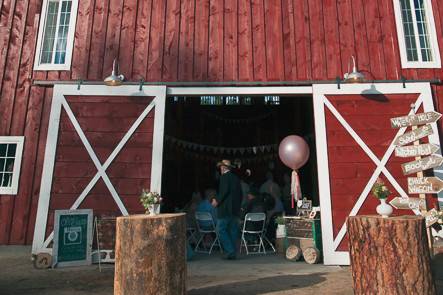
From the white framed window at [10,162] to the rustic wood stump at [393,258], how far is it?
7094 mm

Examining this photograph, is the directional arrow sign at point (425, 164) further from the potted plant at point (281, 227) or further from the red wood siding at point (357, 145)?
the potted plant at point (281, 227)

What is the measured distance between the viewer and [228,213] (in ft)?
21.4

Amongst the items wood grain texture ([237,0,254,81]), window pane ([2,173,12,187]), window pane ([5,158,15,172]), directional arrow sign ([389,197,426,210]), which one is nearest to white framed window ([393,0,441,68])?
wood grain texture ([237,0,254,81])

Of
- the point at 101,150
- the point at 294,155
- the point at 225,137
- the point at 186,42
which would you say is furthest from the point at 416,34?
the point at 101,150

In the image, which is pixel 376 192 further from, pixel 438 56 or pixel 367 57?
pixel 438 56

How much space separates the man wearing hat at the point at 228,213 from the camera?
638cm

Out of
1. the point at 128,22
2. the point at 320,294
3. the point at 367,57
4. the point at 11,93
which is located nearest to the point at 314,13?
the point at 367,57

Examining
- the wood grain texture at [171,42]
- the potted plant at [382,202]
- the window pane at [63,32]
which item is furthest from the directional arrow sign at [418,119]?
the window pane at [63,32]

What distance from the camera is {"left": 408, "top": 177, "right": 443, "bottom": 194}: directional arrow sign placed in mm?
4891

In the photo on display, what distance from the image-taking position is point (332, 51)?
291 inches

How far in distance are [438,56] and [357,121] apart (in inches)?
99.9

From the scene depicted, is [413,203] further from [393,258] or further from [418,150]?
[393,258]

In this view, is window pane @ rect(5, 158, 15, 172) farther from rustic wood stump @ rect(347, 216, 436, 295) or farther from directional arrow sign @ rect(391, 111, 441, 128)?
directional arrow sign @ rect(391, 111, 441, 128)

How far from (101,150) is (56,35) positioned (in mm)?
3165
